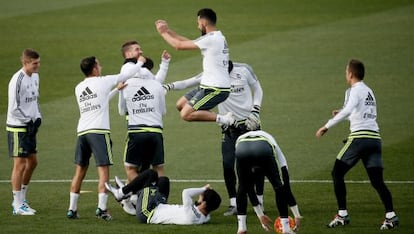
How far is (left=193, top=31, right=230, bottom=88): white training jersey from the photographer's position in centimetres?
1700

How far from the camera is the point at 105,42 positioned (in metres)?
35.8

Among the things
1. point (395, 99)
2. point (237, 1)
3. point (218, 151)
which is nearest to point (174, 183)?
point (218, 151)

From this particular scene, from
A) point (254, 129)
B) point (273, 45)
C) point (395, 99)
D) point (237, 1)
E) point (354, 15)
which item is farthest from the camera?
point (237, 1)

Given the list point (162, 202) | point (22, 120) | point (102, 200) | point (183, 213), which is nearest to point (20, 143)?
point (22, 120)

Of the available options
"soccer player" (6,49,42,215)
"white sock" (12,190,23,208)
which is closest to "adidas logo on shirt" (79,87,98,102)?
"soccer player" (6,49,42,215)

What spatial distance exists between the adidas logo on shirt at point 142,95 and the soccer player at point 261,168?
2544 millimetres

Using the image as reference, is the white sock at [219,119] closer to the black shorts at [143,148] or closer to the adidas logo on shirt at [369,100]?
the black shorts at [143,148]

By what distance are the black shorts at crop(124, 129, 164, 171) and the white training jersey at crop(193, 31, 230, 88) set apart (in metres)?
1.19

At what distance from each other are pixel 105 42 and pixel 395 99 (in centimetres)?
1129

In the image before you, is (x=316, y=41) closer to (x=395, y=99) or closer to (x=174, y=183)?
(x=395, y=99)

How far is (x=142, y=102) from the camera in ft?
56.4

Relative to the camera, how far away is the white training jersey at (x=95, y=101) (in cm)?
1683

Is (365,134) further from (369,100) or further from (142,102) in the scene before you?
(142,102)

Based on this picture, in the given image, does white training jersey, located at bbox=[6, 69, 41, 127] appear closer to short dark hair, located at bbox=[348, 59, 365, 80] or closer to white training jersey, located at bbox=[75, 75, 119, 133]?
white training jersey, located at bbox=[75, 75, 119, 133]
